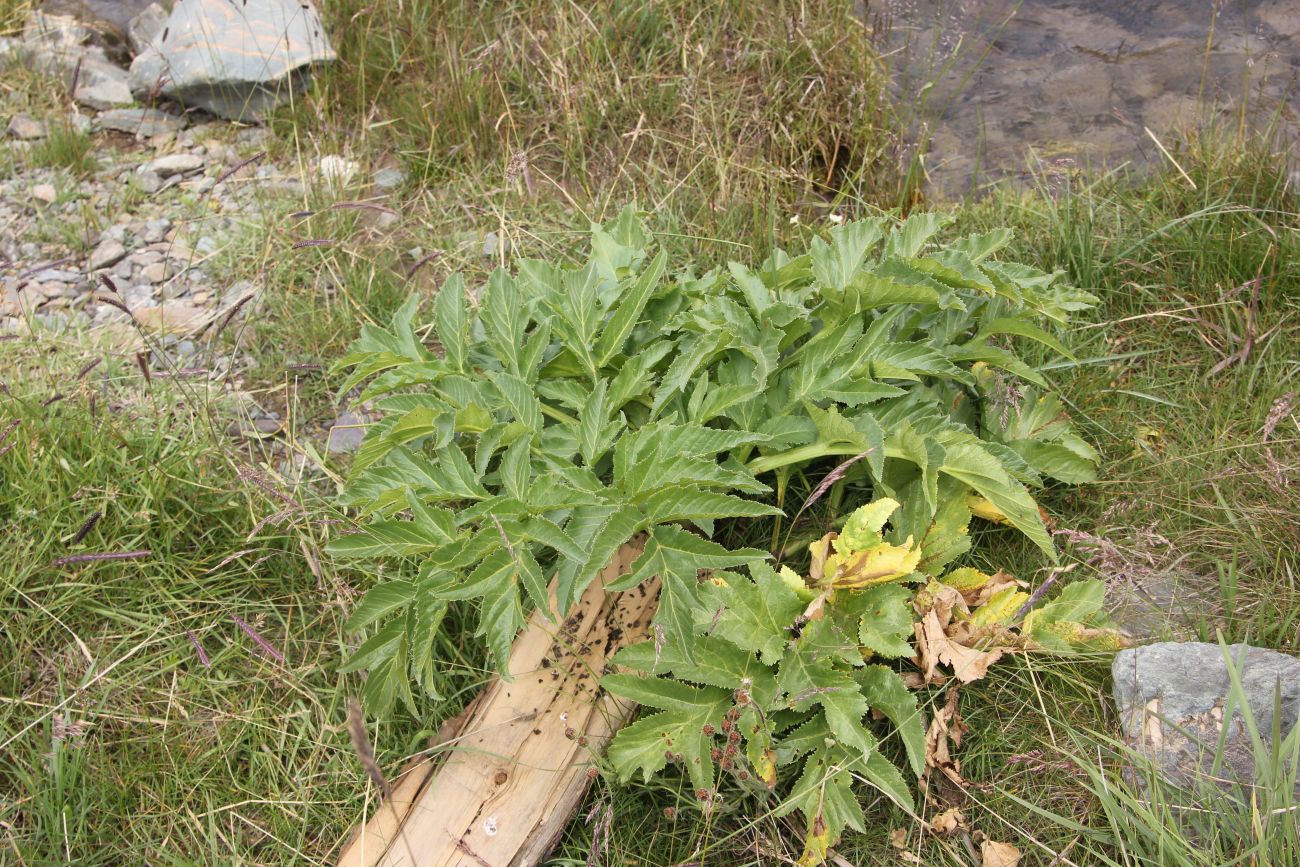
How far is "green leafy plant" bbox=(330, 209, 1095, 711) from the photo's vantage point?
2.21 metres

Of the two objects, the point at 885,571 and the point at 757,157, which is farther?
the point at 757,157

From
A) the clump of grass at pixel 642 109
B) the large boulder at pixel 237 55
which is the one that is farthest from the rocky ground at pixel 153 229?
the clump of grass at pixel 642 109

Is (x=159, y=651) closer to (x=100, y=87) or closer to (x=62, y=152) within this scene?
(x=62, y=152)

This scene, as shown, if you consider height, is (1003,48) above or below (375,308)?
above

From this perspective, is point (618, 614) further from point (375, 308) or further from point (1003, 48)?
point (1003, 48)

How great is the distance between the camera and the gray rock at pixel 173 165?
14.6 ft

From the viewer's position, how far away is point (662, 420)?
2.36 m

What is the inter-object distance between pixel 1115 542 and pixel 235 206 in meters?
3.41

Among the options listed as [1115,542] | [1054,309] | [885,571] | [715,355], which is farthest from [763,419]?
[1115,542]

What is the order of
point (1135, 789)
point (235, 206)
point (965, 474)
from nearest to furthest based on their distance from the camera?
point (1135, 789), point (965, 474), point (235, 206)

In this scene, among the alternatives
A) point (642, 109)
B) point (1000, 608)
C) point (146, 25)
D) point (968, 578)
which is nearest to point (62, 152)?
point (146, 25)

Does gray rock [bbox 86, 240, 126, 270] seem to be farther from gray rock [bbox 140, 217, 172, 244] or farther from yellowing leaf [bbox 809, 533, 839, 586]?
yellowing leaf [bbox 809, 533, 839, 586]

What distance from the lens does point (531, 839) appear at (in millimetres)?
2324

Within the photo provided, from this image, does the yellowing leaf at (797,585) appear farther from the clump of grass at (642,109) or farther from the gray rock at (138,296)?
the gray rock at (138,296)
